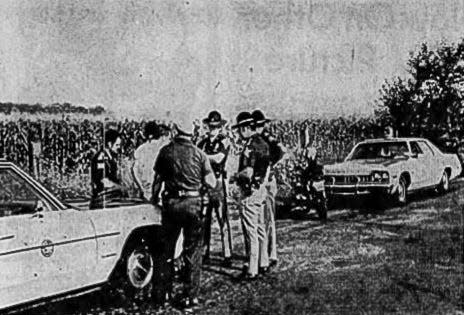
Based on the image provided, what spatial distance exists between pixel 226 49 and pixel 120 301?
130 cm

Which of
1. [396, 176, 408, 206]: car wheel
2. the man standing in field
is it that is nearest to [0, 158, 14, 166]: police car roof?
the man standing in field

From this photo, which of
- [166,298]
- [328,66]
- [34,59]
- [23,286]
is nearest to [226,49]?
[328,66]

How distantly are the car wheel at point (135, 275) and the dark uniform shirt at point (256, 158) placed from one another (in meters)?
0.61

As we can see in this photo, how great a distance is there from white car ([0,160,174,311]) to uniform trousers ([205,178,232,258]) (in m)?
0.28

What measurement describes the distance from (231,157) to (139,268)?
0.68 meters

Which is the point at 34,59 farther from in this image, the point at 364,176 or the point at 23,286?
the point at 364,176

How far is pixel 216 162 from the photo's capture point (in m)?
3.54

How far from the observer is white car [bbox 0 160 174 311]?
301cm

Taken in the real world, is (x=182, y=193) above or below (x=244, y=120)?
below

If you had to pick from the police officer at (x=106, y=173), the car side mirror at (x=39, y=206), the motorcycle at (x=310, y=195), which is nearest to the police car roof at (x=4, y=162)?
the car side mirror at (x=39, y=206)

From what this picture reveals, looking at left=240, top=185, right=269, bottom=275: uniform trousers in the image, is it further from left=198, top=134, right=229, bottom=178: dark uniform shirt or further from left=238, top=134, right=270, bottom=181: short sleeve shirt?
left=198, top=134, right=229, bottom=178: dark uniform shirt

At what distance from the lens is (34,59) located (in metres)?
3.18

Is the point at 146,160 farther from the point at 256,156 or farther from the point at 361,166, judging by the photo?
the point at 361,166

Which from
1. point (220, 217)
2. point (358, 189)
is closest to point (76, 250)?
point (220, 217)
